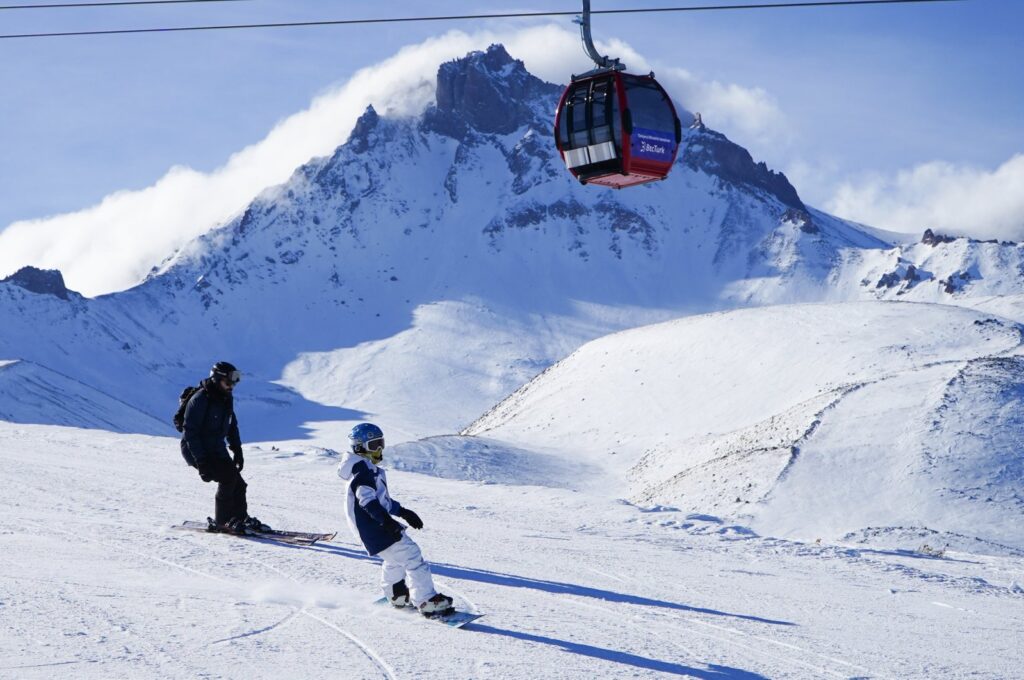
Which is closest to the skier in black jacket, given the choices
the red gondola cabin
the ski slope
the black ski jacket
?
the black ski jacket

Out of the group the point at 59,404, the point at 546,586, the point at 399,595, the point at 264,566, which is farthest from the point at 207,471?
the point at 59,404

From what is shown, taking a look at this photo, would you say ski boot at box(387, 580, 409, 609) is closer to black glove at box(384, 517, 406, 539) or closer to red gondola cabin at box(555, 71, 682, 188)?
black glove at box(384, 517, 406, 539)

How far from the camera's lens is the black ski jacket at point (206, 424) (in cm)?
1399

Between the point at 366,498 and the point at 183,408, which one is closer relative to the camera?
the point at 366,498

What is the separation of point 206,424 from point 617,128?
7.11 m

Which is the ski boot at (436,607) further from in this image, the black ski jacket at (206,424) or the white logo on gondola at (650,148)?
the white logo on gondola at (650,148)

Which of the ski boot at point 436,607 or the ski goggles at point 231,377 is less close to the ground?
the ski goggles at point 231,377

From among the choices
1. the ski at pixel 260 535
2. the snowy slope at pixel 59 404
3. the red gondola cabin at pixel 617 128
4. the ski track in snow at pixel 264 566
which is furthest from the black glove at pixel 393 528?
the snowy slope at pixel 59 404

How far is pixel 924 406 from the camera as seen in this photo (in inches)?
1523

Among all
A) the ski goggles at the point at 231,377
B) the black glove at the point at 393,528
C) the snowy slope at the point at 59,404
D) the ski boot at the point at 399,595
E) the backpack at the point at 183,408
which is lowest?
the ski boot at the point at 399,595

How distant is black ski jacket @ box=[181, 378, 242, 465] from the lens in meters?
14.0

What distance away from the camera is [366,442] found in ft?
32.4

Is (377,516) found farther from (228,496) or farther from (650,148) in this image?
(650,148)

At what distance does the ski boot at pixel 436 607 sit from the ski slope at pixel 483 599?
0.17 meters
